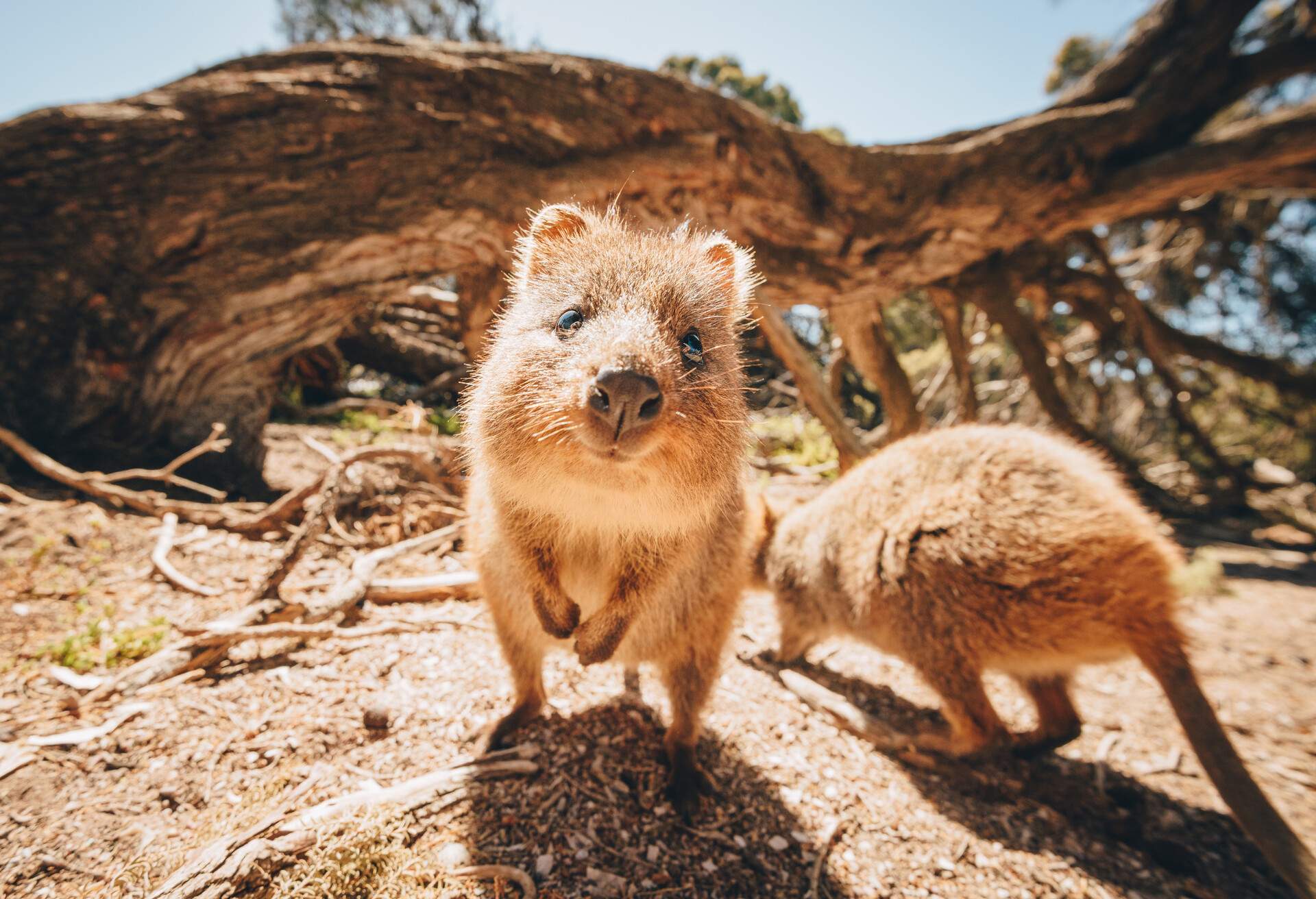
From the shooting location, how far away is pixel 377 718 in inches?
90.2

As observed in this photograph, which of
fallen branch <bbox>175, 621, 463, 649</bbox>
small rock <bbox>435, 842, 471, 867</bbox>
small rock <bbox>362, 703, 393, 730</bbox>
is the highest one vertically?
fallen branch <bbox>175, 621, 463, 649</bbox>

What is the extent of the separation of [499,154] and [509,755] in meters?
4.19

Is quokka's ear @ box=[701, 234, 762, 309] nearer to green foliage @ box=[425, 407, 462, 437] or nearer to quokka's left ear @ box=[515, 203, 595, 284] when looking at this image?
quokka's left ear @ box=[515, 203, 595, 284]

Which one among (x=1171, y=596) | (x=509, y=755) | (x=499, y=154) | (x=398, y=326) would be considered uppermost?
(x=499, y=154)

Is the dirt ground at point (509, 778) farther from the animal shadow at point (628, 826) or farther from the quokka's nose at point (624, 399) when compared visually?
the quokka's nose at point (624, 399)

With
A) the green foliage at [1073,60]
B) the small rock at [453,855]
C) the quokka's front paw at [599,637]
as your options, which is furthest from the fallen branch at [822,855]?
the green foliage at [1073,60]

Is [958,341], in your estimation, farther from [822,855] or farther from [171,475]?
[171,475]

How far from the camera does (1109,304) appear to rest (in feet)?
23.0

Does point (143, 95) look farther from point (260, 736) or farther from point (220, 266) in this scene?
point (260, 736)

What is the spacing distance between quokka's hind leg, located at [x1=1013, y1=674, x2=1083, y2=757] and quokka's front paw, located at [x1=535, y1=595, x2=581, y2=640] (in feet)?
8.89

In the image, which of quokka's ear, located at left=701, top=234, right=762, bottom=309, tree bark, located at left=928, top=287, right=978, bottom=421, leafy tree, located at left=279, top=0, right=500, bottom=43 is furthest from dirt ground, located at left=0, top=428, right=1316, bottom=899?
leafy tree, located at left=279, top=0, right=500, bottom=43

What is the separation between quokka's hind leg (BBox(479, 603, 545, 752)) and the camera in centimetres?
246

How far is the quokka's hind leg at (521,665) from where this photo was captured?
8.07 feet

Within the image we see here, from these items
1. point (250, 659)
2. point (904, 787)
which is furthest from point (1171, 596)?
point (250, 659)
